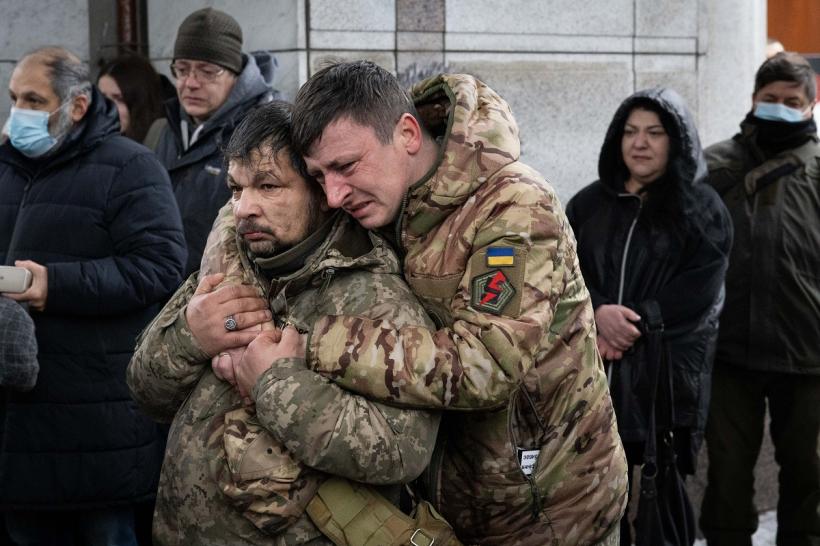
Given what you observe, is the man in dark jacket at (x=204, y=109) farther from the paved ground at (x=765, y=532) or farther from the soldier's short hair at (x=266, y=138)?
the paved ground at (x=765, y=532)

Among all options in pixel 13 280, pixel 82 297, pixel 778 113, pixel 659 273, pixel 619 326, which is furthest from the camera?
pixel 778 113

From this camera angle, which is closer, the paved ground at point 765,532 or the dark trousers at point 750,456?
the dark trousers at point 750,456

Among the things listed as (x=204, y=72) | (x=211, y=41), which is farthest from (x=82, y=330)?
(x=211, y=41)

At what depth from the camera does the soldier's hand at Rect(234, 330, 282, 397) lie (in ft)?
9.01

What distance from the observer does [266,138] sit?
2.84 m

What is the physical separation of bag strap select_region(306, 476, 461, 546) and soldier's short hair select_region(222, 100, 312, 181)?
676mm

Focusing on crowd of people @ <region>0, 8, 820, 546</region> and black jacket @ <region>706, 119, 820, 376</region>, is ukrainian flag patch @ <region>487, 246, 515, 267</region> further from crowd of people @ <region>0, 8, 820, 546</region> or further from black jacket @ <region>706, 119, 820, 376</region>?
black jacket @ <region>706, 119, 820, 376</region>

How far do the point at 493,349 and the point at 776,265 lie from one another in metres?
3.28

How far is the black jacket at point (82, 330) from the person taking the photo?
14.9 ft

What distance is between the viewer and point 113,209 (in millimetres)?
4594

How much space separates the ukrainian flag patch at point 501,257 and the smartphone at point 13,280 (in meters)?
2.17

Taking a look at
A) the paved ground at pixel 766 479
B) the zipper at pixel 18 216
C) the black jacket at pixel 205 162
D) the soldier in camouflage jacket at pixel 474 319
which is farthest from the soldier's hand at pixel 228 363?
the paved ground at pixel 766 479

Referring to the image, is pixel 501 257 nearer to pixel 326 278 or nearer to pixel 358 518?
pixel 326 278

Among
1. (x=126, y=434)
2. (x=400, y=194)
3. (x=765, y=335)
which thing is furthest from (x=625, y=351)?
(x=400, y=194)
